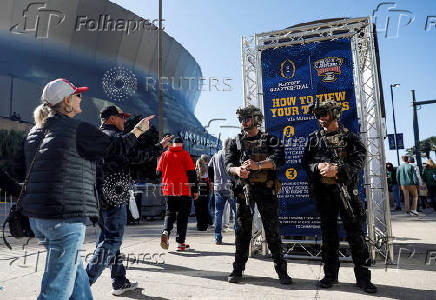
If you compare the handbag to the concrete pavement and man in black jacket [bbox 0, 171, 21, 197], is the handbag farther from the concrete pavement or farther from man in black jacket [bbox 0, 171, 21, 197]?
the concrete pavement

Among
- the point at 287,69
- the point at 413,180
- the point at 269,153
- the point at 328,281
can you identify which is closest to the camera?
the point at 328,281

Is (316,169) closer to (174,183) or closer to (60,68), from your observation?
(174,183)

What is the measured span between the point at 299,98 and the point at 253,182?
1976 mm

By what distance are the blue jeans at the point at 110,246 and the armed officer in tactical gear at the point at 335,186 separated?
2.20m

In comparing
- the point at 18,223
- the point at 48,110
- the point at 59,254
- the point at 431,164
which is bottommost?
the point at 59,254

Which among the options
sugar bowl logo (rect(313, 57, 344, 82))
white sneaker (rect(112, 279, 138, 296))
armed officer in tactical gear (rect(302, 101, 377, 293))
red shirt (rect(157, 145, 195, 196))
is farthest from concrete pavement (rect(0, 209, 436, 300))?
sugar bowl logo (rect(313, 57, 344, 82))

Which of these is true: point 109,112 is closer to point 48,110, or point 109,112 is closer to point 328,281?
point 48,110

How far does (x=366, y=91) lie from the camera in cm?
506

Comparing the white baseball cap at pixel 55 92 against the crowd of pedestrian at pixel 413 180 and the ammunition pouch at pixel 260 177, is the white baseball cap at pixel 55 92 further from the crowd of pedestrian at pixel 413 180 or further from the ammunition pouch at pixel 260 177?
the crowd of pedestrian at pixel 413 180

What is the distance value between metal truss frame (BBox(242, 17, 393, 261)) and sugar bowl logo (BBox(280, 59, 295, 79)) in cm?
30

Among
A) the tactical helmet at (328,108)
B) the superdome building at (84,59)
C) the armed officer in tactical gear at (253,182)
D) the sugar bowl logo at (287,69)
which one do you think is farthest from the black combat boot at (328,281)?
the superdome building at (84,59)

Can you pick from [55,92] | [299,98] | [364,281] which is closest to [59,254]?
[55,92]

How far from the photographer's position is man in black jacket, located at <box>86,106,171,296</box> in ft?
10.3

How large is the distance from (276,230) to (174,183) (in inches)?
101
